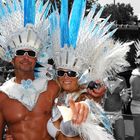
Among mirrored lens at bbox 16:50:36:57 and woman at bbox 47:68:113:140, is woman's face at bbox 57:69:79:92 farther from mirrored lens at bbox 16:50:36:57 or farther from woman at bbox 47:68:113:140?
mirrored lens at bbox 16:50:36:57

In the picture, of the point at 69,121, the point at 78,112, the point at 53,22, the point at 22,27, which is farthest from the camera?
the point at 22,27

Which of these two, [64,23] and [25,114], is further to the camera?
[25,114]

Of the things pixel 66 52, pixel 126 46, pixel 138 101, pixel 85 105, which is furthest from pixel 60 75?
pixel 138 101

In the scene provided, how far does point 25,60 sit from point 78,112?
695 mm

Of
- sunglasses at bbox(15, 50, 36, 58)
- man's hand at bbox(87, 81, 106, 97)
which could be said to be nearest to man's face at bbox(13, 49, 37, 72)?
sunglasses at bbox(15, 50, 36, 58)

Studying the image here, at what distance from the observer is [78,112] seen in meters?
2.94

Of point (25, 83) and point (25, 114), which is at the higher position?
point (25, 83)

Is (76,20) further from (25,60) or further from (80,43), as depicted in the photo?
(25,60)

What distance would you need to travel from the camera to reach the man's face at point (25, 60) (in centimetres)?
335

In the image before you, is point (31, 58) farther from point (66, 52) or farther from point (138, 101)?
point (138, 101)

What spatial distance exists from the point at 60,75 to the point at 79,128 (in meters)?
0.50

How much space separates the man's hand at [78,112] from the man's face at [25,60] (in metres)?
0.58

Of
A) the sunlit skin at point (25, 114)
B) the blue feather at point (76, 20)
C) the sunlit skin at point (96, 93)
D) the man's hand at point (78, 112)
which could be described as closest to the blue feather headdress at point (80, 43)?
the blue feather at point (76, 20)

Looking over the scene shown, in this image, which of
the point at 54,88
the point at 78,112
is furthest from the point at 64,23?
the point at 78,112
